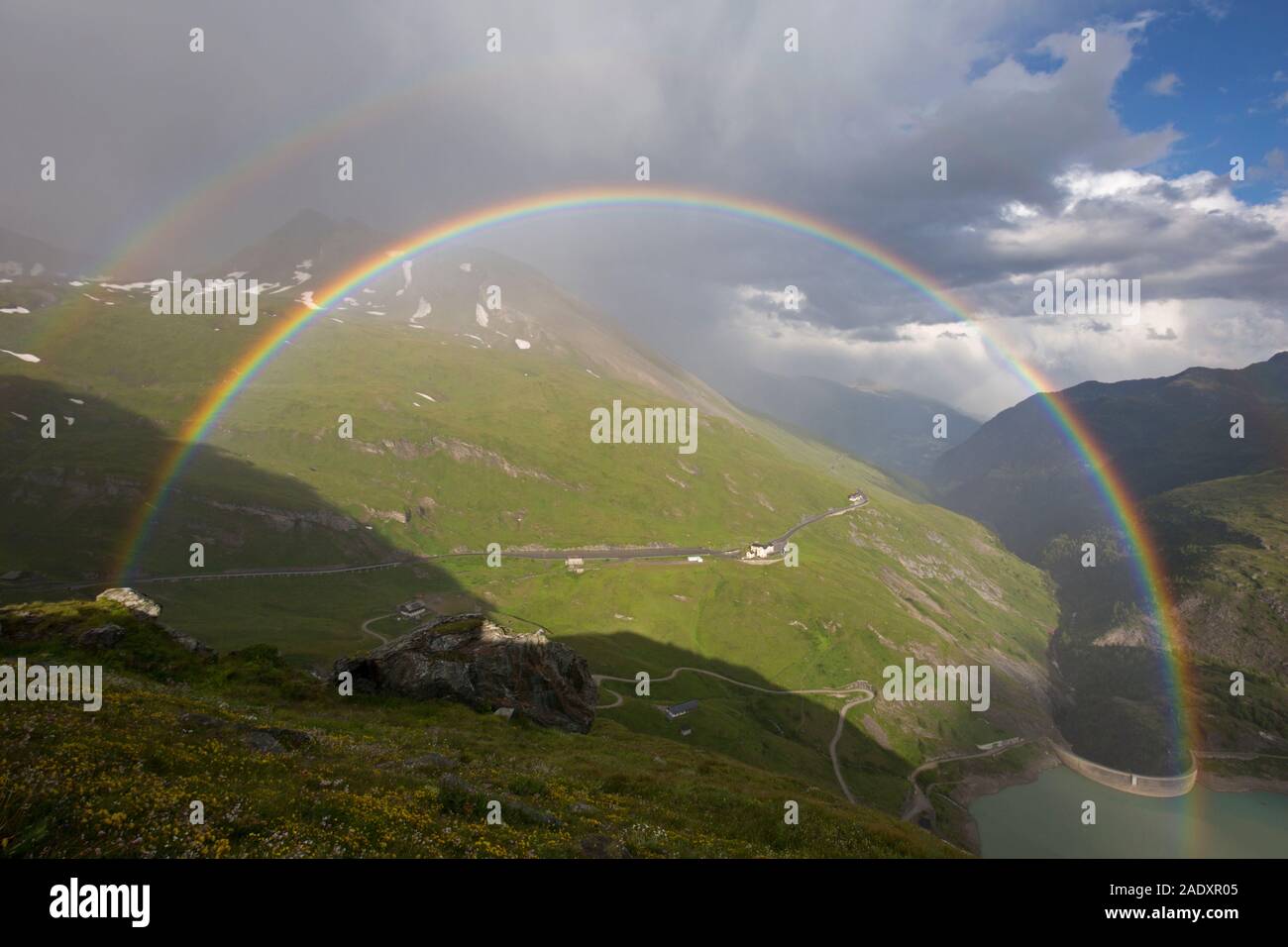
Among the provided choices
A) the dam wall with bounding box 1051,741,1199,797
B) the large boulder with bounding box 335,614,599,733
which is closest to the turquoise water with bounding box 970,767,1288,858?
the dam wall with bounding box 1051,741,1199,797

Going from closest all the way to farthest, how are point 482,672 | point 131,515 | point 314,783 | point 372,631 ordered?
point 314,783 → point 482,672 → point 372,631 → point 131,515

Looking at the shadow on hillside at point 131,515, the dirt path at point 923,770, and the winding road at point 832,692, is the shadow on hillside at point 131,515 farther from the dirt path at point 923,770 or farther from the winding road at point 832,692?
the dirt path at point 923,770

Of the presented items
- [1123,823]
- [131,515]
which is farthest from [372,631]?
[1123,823]

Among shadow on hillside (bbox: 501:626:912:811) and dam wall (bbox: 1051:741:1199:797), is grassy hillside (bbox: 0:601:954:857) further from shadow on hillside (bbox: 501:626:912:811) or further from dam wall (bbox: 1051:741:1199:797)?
dam wall (bbox: 1051:741:1199:797)

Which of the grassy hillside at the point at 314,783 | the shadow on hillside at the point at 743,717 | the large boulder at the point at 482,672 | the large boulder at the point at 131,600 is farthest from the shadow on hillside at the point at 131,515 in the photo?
the grassy hillside at the point at 314,783

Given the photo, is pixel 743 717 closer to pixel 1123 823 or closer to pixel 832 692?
pixel 832 692
